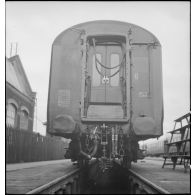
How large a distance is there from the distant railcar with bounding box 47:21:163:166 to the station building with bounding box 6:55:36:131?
347 inches

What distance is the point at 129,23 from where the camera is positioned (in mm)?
6594

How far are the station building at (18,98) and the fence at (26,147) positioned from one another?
4.65 ft

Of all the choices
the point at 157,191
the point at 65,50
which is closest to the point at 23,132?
the point at 65,50

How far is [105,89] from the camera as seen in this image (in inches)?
249

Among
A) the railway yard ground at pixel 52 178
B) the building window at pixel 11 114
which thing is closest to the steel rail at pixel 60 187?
the railway yard ground at pixel 52 178

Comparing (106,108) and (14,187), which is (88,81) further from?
(14,187)

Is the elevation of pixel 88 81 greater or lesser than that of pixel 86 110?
greater

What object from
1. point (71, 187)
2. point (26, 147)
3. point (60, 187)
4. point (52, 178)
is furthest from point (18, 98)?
point (60, 187)

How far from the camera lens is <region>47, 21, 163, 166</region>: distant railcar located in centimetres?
565

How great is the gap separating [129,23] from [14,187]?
434 cm

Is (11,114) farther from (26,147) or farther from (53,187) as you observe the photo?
(53,187)

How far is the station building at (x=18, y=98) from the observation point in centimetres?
1530

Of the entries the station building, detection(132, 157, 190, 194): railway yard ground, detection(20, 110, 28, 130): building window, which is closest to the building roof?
the station building

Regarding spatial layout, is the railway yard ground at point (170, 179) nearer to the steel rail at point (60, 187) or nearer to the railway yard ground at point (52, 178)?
the railway yard ground at point (52, 178)
